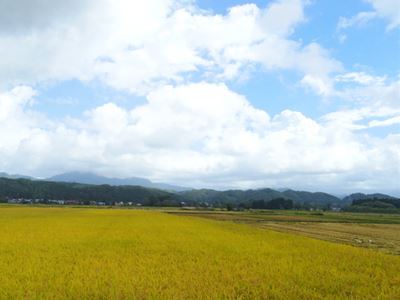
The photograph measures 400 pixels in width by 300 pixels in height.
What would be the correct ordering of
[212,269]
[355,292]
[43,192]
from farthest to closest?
[43,192], [212,269], [355,292]

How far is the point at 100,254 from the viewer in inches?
580

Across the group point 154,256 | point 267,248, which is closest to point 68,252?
point 154,256

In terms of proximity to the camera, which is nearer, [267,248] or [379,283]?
[379,283]

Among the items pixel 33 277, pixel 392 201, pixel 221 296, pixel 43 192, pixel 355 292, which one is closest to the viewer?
pixel 221 296

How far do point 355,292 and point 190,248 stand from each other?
326 inches

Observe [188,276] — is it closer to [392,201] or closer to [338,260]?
[338,260]

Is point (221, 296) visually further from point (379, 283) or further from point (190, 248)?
point (190, 248)

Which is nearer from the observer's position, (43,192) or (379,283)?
(379,283)

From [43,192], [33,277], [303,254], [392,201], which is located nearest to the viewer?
[33,277]

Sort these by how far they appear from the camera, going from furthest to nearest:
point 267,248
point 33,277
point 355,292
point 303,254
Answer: point 267,248
point 303,254
point 33,277
point 355,292

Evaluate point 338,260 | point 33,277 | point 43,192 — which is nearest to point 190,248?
point 338,260

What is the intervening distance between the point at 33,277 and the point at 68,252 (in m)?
4.95

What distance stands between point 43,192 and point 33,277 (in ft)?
614

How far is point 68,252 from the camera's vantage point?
49.8ft
